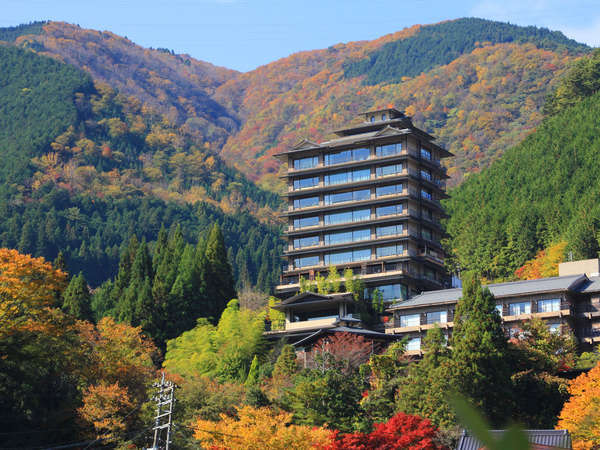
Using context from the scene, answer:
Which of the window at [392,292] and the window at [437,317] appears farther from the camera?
the window at [392,292]

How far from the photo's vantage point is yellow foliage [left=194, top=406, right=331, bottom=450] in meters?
39.5

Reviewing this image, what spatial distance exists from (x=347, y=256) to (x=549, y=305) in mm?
22737

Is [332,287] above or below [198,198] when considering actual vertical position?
below

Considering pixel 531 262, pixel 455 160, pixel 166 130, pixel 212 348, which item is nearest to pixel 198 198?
pixel 166 130

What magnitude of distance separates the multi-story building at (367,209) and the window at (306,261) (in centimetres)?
9

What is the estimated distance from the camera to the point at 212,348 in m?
63.6

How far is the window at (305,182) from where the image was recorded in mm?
79750

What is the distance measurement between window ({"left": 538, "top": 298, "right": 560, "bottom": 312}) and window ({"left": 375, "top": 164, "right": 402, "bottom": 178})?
22459mm

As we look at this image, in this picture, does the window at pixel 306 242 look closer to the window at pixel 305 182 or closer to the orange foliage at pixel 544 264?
the window at pixel 305 182

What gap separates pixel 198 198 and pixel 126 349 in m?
102

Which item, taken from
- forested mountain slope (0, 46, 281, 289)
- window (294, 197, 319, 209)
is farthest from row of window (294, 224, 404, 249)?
forested mountain slope (0, 46, 281, 289)

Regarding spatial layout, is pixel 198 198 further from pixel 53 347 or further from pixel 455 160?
pixel 53 347

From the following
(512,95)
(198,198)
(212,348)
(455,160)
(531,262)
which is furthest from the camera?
(512,95)

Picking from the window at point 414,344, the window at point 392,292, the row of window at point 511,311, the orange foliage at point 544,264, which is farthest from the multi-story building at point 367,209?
the window at point 414,344
